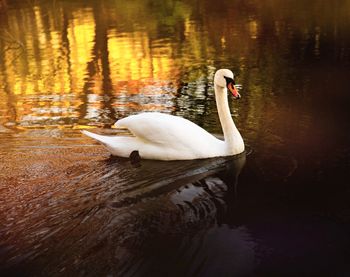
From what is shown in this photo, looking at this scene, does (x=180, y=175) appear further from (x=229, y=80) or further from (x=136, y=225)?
(x=229, y=80)

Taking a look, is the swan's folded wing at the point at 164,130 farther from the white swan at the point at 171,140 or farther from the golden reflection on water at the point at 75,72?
the golden reflection on water at the point at 75,72

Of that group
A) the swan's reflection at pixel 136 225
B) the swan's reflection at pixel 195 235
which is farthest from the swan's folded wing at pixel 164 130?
the swan's reflection at pixel 195 235

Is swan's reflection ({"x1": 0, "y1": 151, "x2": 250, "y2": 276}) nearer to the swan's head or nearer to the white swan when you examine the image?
the white swan

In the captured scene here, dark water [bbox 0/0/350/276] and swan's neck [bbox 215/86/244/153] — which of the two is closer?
dark water [bbox 0/0/350/276]

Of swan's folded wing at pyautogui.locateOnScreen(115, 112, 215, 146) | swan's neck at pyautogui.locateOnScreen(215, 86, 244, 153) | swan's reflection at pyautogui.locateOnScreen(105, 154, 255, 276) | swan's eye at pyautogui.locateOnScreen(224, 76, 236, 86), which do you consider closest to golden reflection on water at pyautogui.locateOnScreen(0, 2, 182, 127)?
swan's folded wing at pyautogui.locateOnScreen(115, 112, 215, 146)

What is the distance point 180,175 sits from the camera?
688 centimetres

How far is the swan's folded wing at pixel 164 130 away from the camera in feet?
23.5

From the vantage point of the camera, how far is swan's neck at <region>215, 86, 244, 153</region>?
750 cm

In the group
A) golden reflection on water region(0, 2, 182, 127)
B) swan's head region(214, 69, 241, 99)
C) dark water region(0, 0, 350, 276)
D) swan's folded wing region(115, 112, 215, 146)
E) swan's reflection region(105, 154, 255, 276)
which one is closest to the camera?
swan's reflection region(105, 154, 255, 276)

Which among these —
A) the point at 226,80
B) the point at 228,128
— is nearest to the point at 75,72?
the point at 226,80

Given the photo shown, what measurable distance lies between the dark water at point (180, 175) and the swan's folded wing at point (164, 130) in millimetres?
307

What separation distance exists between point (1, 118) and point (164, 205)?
193 inches

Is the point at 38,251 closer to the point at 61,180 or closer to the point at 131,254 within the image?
the point at 131,254

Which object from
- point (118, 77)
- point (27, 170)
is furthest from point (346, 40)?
point (27, 170)
